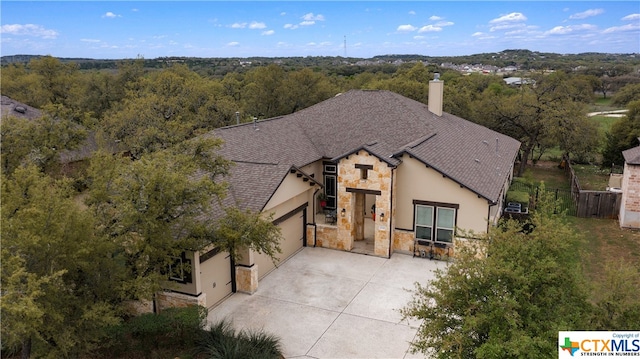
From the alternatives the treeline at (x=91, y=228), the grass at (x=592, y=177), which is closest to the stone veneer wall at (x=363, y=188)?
the treeline at (x=91, y=228)

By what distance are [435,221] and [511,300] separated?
1070cm

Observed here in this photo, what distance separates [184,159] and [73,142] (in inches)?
185

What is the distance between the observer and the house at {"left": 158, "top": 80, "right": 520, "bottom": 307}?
1545 cm

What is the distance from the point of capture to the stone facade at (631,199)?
2061cm

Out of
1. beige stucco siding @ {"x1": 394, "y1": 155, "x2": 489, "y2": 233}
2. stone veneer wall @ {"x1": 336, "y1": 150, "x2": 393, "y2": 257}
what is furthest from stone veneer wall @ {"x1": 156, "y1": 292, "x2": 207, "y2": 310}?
beige stucco siding @ {"x1": 394, "y1": 155, "x2": 489, "y2": 233}

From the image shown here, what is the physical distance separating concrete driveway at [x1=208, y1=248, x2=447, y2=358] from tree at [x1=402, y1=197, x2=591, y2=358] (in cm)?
425

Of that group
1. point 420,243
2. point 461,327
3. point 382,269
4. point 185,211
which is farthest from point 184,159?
point 420,243

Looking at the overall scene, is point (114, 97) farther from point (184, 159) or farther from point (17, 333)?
point (17, 333)

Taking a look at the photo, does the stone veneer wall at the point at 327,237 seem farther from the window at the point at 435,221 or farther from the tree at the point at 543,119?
the tree at the point at 543,119

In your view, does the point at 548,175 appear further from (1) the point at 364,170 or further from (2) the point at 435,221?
(1) the point at 364,170

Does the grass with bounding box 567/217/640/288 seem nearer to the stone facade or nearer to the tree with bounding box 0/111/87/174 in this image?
the stone facade

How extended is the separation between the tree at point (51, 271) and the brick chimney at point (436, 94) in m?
20.0

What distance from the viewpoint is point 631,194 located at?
68.5 feet

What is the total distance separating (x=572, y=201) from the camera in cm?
2500
